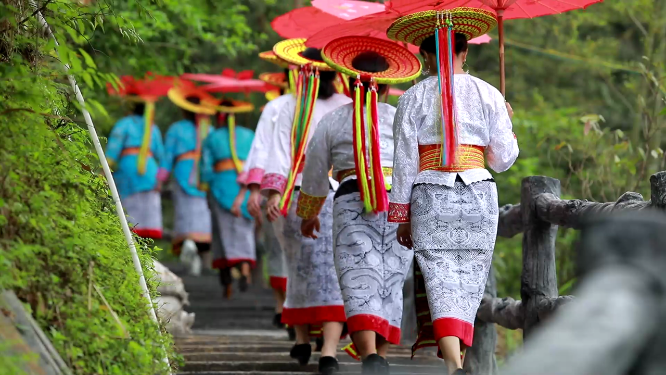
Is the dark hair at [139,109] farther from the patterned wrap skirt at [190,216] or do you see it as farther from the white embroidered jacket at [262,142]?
the white embroidered jacket at [262,142]

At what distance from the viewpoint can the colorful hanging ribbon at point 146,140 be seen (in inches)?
502

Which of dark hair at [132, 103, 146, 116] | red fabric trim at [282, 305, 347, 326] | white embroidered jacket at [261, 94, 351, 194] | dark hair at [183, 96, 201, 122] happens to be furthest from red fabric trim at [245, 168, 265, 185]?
dark hair at [183, 96, 201, 122]

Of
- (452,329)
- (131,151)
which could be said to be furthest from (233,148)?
(452,329)

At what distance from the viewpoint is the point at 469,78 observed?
227 inches

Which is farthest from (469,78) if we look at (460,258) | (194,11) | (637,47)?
(637,47)

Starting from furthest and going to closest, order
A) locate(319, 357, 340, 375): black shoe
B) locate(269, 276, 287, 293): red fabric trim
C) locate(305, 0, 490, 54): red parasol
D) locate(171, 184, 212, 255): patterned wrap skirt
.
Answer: locate(171, 184, 212, 255): patterned wrap skirt, locate(269, 276, 287, 293): red fabric trim, locate(319, 357, 340, 375): black shoe, locate(305, 0, 490, 54): red parasol

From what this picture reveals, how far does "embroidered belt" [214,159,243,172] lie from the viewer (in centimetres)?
1246

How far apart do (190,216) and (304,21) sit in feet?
18.9

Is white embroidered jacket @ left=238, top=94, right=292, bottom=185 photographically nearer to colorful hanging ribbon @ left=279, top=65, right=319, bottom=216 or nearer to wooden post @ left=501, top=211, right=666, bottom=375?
colorful hanging ribbon @ left=279, top=65, right=319, bottom=216

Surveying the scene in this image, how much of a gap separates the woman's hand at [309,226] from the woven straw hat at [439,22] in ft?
4.66

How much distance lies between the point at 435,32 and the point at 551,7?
113 centimetres

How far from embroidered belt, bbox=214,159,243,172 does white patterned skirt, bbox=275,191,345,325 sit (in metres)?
4.95

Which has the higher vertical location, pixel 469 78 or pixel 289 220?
pixel 469 78

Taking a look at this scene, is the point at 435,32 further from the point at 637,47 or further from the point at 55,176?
the point at 637,47
